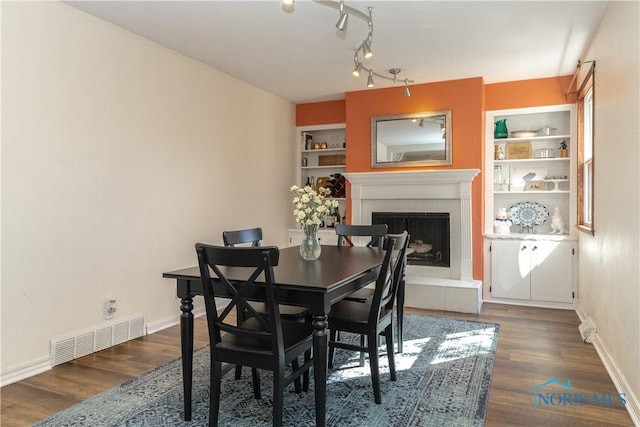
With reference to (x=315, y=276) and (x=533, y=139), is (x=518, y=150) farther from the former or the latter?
(x=315, y=276)

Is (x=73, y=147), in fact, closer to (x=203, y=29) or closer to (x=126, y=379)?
(x=203, y=29)

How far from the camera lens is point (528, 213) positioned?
5047mm

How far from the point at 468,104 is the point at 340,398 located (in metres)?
3.64

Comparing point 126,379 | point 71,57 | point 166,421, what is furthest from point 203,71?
point 166,421

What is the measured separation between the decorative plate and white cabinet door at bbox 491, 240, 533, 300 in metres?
0.45

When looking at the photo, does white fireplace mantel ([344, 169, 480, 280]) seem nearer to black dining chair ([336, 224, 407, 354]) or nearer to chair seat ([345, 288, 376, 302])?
black dining chair ([336, 224, 407, 354])

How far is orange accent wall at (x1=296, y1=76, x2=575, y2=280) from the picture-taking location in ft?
15.8

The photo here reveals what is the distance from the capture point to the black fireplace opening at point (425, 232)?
4.96 m

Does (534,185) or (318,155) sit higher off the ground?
(318,155)

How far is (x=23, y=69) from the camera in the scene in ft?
9.25

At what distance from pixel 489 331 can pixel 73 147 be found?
365 cm

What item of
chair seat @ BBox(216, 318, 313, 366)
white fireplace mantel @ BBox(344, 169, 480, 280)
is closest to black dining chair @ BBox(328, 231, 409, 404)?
chair seat @ BBox(216, 318, 313, 366)

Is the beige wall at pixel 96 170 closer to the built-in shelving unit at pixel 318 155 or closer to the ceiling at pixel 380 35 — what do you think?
the ceiling at pixel 380 35

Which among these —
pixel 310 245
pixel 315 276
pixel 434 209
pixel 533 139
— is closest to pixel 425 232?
pixel 434 209
